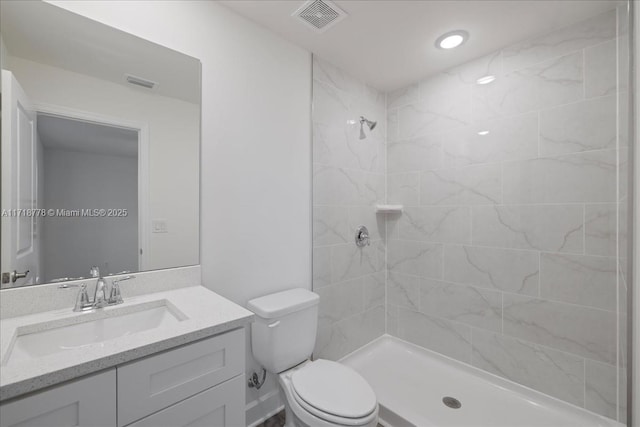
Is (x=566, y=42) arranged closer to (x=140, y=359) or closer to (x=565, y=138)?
(x=565, y=138)

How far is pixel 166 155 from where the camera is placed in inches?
51.4

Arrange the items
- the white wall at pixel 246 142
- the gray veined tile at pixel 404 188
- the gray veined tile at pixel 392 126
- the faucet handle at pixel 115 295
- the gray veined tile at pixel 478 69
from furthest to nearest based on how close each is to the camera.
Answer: the gray veined tile at pixel 392 126 → the gray veined tile at pixel 404 188 → the gray veined tile at pixel 478 69 → the white wall at pixel 246 142 → the faucet handle at pixel 115 295

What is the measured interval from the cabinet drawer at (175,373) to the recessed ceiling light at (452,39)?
1.97 m

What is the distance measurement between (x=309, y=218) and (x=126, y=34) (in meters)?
1.31

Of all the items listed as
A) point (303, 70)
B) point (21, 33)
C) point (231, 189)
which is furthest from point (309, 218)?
point (21, 33)

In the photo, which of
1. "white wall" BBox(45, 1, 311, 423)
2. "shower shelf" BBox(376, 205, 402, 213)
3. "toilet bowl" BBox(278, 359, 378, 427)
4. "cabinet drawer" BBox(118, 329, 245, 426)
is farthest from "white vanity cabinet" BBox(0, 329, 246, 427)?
"shower shelf" BBox(376, 205, 402, 213)

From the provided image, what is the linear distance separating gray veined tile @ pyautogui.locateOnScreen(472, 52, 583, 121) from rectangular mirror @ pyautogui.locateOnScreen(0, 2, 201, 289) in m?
1.83

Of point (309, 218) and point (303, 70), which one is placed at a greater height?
point (303, 70)

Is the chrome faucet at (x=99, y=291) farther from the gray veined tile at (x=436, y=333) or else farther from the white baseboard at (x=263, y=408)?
the gray veined tile at (x=436, y=333)

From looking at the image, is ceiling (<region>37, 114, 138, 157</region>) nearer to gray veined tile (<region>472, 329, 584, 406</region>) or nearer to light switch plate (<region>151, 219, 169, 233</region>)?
light switch plate (<region>151, 219, 169, 233</region>)

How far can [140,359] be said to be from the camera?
0.78 metres

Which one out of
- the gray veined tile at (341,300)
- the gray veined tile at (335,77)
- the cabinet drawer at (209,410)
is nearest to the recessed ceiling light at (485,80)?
the gray veined tile at (335,77)

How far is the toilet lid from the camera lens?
1167 mm

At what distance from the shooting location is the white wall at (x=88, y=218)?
1.05 m
